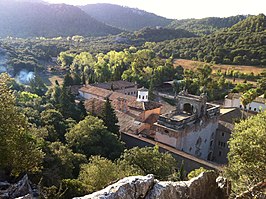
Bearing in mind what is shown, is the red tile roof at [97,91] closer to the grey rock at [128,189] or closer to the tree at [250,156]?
the tree at [250,156]

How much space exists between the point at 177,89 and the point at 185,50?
42366 millimetres

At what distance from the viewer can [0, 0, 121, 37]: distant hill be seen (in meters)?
176

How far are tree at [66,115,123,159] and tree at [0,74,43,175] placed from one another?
11374 mm

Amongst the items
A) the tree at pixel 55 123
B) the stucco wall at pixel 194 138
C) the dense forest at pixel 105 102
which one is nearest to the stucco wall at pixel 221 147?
the stucco wall at pixel 194 138

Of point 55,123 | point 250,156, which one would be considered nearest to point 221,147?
point 55,123

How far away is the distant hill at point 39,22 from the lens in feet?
578

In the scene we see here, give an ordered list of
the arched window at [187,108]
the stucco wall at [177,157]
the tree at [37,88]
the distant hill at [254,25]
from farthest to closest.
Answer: the distant hill at [254,25] < the tree at [37,88] < the arched window at [187,108] < the stucco wall at [177,157]

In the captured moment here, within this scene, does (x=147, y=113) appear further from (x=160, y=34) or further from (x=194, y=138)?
(x=160, y=34)

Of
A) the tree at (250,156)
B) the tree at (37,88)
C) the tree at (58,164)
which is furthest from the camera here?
the tree at (37,88)

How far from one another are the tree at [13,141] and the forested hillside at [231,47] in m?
79.4

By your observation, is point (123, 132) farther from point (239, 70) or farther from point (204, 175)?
point (239, 70)

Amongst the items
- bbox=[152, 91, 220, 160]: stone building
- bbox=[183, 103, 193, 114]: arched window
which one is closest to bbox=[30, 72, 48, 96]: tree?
bbox=[152, 91, 220, 160]: stone building

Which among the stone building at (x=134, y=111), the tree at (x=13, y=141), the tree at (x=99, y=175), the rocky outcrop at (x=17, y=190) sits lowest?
the stone building at (x=134, y=111)

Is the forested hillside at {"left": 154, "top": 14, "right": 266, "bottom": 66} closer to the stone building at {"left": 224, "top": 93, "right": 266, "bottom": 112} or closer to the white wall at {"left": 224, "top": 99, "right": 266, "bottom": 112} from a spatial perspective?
the stone building at {"left": 224, "top": 93, "right": 266, "bottom": 112}
